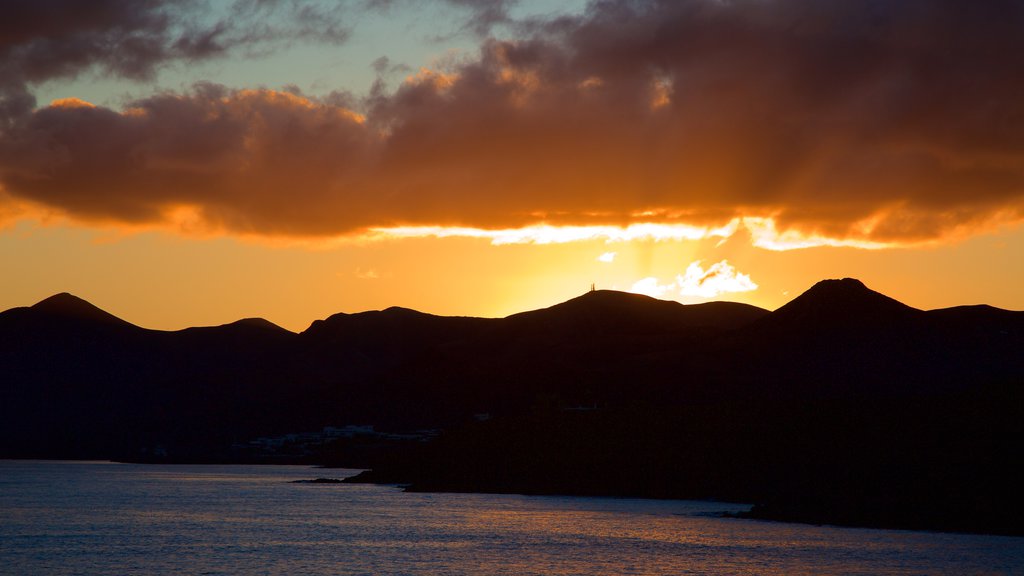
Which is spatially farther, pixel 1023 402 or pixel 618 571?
pixel 1023 402

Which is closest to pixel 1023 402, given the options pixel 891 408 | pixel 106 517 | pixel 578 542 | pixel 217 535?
pixel 891 408

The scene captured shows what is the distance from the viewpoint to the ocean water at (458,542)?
88500mm

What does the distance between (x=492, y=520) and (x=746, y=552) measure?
38.3 meters

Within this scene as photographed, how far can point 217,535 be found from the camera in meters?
114

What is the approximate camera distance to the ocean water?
290 ft

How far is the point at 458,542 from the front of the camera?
10650 centimetres

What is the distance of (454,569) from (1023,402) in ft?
226

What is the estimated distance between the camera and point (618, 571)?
288ft

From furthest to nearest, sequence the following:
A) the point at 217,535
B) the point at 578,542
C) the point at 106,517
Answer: the point at 106,517
the point at 217,535
the point at 578,542

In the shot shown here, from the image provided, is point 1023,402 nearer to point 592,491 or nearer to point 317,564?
point 592,491

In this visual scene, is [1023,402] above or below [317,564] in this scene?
above

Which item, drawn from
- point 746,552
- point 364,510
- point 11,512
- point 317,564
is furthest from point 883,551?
point 11,512

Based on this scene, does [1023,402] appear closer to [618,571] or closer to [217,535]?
[618,571]

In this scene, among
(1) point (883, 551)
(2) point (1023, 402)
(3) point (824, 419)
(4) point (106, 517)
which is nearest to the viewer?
(1) point (883, 551)
